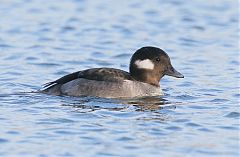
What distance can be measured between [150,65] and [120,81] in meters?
0.75

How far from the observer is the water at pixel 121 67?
454 inches

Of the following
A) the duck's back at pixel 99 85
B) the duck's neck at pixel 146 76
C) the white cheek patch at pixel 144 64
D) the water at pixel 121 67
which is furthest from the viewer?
the duck's neck at pixel 146 76

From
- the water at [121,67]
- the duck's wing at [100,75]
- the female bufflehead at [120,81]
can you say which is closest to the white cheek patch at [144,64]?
the female bufflehead at [120,81]

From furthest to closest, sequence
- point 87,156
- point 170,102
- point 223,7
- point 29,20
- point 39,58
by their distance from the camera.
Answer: point 223,7 < point 29,20 < point 39,58 < point 170,102 < point 87,156

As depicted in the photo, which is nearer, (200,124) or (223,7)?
(200,124)

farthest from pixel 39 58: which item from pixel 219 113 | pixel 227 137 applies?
pixel 227 137

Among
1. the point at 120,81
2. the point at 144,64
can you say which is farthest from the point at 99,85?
the point at 144,64

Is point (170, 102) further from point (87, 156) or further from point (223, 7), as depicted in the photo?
point (223, 7)

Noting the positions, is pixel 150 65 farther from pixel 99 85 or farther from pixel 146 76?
pixel 99 85

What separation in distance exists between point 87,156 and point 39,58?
7620 mm

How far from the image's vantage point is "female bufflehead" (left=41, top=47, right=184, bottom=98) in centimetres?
1461

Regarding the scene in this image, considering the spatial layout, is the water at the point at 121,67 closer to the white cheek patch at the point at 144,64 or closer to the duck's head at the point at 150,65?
the duck's head at the point at 150,65

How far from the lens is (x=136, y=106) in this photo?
14.0 metres

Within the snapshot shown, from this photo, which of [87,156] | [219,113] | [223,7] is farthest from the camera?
[223,7]
